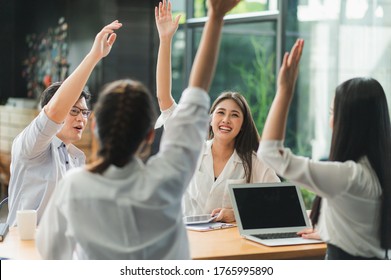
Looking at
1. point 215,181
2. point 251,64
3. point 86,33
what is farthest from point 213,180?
point 86,33

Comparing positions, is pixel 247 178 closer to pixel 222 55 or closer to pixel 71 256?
pixel 71 256

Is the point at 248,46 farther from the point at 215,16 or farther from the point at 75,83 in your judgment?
the point at 215,16

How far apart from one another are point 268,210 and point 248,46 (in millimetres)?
3534

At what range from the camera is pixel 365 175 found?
7.51 feet

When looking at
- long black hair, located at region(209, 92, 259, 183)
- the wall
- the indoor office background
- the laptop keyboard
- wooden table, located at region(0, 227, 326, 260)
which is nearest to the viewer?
wooden table, located at region(0, 227, 326, 260)

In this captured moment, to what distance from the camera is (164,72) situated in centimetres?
337

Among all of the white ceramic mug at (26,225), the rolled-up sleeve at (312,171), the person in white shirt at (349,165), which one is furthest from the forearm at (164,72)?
the rolled-up sleeve at (312,171)

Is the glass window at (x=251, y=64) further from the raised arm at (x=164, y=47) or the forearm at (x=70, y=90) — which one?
the forearm at (x=70, y=90)

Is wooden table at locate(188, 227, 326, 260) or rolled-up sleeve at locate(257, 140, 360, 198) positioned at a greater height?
rolled-up sleeve at locate(257, 140, 360, 198)

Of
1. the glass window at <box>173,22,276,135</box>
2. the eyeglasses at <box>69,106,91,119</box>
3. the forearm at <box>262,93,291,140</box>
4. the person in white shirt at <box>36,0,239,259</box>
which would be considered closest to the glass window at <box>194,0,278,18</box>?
the glass window at <box>173,22,276,135</box>

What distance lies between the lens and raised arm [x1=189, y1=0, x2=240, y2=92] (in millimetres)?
2076

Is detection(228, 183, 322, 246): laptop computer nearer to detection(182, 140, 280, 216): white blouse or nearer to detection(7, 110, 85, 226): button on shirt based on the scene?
detection(182, 140, 280, 216): white blouse

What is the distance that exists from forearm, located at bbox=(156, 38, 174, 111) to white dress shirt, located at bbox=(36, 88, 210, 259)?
4.21 ft
